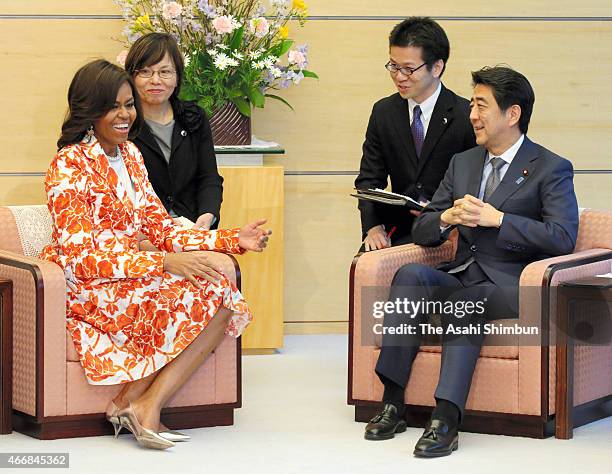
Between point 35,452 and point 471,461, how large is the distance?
1.52 metres

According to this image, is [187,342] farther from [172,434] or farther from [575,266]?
[575,266]

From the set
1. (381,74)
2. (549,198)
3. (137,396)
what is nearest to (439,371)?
(549,198)

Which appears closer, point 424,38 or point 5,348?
point 5,348

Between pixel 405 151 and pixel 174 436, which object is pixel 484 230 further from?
pixel 174 436

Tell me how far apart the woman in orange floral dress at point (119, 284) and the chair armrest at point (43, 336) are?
7 cm

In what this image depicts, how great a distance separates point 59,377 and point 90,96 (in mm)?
1040

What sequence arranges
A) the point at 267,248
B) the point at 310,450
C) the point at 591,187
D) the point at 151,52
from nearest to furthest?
the point at 310,450, the point at 151,52, the point at 267,248, the point at 591,187

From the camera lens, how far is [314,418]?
4875 millimetres

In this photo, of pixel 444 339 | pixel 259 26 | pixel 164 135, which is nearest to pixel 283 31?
pixel 259 26

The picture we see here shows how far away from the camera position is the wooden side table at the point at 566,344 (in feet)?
14.7

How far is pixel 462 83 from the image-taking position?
21.5 ft

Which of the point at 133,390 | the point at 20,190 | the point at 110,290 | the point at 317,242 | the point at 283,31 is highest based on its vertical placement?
the point at 283,31

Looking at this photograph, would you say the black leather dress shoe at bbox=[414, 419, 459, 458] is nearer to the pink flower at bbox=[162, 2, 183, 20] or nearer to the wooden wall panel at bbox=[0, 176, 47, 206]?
the pink flower at bbox=[162, 2, 183, 20]

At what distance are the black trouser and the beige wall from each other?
188cm
